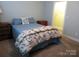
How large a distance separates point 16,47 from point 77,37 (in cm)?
A: 89

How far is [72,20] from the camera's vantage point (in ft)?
5.61

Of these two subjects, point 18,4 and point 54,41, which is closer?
point 18,4

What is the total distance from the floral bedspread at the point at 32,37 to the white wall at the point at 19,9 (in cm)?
23

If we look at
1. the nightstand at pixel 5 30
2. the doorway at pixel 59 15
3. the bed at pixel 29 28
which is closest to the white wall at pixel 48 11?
the doorway at pixel 59 15

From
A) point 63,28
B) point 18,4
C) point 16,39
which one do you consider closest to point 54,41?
point 63,28

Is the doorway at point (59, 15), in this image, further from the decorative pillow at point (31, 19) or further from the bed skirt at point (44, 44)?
the decorative pillow at point (31, 19)

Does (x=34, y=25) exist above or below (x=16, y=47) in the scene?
above

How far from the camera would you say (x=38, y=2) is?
65.7 inches

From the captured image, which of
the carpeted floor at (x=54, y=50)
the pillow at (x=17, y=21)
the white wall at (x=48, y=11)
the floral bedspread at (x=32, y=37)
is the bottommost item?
the carpeted floor at (x=54, y=50)

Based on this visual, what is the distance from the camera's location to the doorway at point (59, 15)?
168 cm

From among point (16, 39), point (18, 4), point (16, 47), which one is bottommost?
point (16, 47)

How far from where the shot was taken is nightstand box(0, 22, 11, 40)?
165 cm

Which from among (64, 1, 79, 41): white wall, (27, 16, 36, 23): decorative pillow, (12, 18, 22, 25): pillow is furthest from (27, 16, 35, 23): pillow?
(64, 1, 79, 41): white wall

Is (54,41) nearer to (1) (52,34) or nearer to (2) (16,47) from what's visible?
(1) (52,34)
